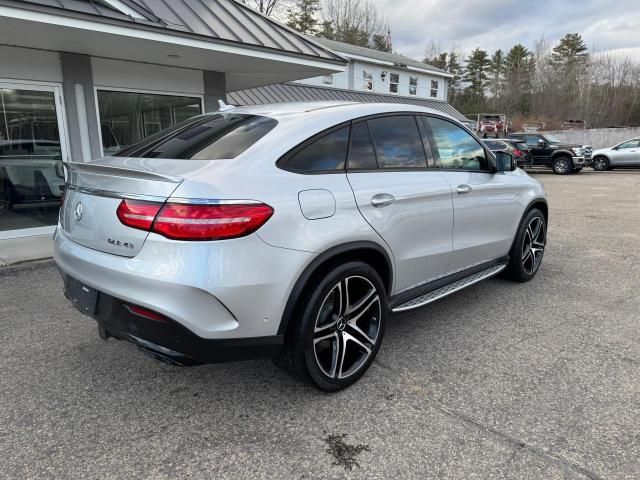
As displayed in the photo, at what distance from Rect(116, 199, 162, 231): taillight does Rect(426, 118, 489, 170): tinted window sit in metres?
2.28

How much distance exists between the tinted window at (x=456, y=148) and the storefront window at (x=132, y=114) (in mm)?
6218

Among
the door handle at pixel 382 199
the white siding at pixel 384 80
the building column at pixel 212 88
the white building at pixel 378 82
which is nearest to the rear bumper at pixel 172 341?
the door handle at pixel 382 199

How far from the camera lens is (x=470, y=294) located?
4.55 m

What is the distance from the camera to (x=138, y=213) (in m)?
2.22

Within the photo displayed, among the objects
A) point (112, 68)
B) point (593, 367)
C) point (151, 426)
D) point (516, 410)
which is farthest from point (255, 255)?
point (112, 68)

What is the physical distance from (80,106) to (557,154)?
819 inches

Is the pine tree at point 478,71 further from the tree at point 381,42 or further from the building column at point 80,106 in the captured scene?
the building column at point 80,106

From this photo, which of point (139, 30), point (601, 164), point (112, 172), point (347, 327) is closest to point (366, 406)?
point (347, 327)

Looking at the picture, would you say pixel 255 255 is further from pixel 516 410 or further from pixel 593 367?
pixel 593 367

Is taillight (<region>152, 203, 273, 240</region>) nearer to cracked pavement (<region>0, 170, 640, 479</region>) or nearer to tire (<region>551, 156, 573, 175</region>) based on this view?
cracked pavement (<region>0, 170, 640, 479</region>)

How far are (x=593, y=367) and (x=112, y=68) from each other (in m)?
7.89

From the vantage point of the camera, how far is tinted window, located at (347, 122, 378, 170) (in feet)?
9.49

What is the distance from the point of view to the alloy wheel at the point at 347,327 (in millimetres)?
2676

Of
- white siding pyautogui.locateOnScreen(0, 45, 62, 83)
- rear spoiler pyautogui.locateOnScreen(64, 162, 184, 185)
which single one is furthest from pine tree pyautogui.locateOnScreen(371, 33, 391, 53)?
rear spoiler pyautogui.locateOnScreen(64, 162, 184, 185)
